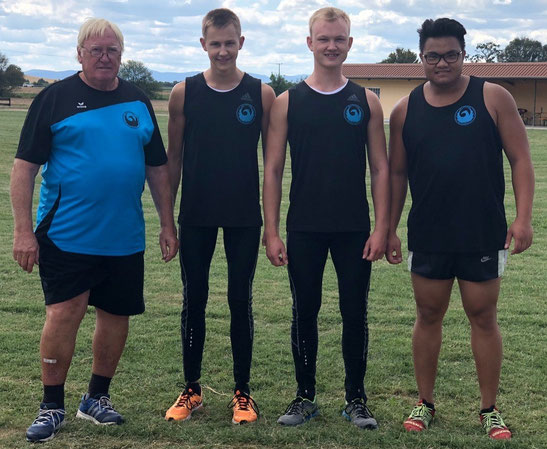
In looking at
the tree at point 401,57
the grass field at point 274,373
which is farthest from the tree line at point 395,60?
the grass field at point 274,373

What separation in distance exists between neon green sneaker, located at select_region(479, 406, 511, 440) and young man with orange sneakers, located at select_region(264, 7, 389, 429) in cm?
58

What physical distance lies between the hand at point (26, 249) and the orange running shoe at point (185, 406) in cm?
109

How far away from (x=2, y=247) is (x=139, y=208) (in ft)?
17.0

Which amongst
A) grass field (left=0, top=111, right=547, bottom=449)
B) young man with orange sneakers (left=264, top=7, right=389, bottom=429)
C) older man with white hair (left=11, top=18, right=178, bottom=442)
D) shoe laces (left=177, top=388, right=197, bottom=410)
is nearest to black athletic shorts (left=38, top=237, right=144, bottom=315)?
older man with white hair (left=11, top=18, right=178, bottom=442)

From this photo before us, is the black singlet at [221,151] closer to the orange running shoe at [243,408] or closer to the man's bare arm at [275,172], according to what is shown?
the man's bare arm at [275,172]

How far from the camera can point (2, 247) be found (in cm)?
→ 859

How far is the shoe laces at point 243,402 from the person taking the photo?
4082 mm

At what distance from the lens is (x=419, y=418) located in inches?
156

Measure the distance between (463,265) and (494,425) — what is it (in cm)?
85

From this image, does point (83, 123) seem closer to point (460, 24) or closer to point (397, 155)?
point (397, 155)

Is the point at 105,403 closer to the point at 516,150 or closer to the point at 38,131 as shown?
the point at 38,131

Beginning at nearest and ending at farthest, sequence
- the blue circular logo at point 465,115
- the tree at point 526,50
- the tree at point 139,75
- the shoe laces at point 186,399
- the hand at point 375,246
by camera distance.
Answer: the blue circular logo at point 465,115, the hand at point 375,246, the shoe laces at point 186,399, the tree at point 139,75, the tree at point 526,50

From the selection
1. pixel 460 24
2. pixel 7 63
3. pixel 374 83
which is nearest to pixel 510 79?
pixel 374 83

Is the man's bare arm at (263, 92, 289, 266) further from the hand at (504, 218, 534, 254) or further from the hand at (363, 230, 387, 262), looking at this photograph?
the hand at (504, 218, 534, 254)
